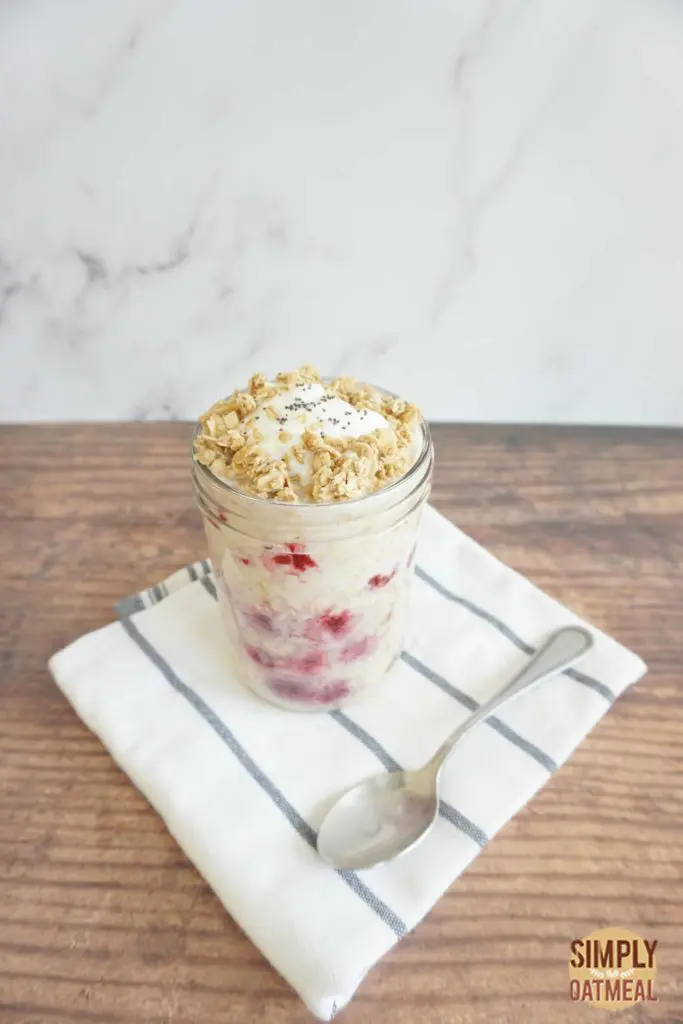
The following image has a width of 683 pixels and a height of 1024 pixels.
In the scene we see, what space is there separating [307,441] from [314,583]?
8 centimetres

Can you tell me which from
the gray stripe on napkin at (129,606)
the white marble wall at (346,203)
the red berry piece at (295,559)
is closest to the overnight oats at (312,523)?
the red berry piece at (295,559)

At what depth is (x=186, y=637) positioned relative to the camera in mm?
567

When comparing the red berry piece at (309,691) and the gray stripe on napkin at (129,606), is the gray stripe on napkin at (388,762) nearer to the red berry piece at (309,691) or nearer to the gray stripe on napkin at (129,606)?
the red berry piece at (309,691)

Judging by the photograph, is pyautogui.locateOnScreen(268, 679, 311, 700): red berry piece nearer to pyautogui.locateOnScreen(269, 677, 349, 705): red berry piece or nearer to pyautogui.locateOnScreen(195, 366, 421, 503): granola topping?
pyautogui.locateOnScreen(269, 677, 349, 705): red berry piece

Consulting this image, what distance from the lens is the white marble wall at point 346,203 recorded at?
1.95 feet

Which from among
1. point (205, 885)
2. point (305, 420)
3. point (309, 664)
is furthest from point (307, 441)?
point (205, 885)

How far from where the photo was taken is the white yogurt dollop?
43cm

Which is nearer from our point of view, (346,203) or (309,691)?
(309,691)

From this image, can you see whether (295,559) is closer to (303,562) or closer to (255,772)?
(303,562)

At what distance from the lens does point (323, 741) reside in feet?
1.61

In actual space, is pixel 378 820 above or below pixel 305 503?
below

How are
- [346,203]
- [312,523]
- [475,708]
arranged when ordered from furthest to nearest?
[346,203] < [475,708] < [312,523]

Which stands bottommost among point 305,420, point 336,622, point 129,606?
point 129,606

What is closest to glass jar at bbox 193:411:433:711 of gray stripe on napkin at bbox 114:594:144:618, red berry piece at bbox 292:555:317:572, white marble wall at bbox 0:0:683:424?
red berry piece at bbox 292:555:317:572
